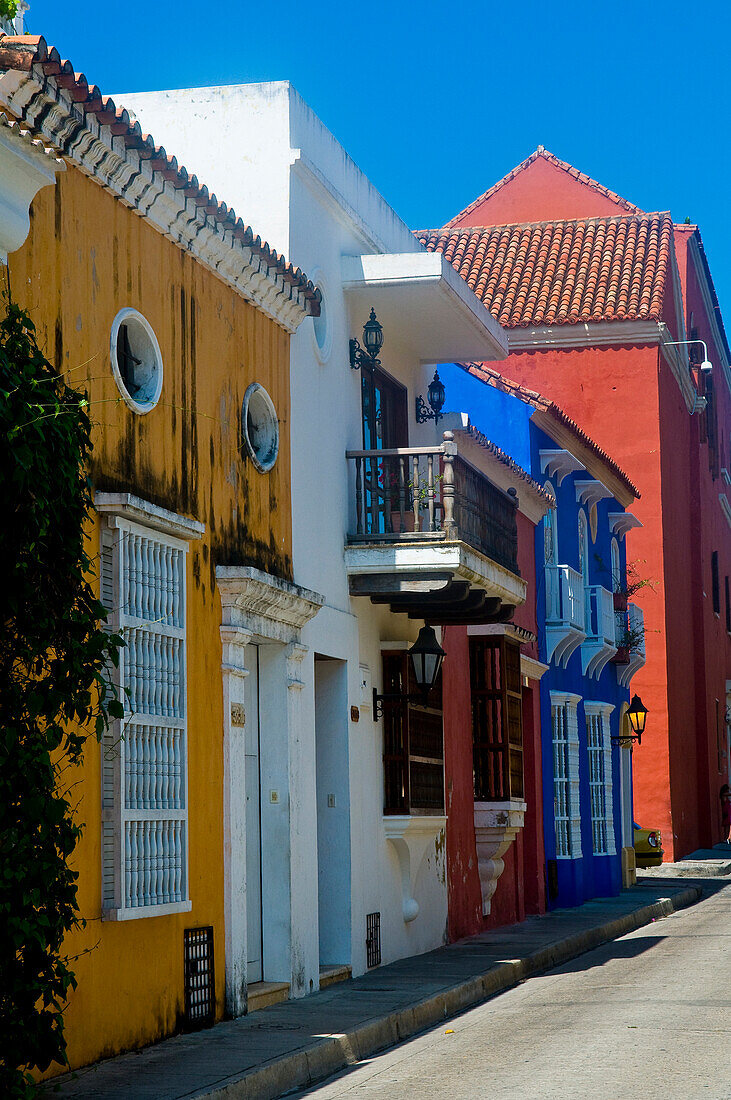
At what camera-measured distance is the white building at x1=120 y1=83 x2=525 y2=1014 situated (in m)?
11.9

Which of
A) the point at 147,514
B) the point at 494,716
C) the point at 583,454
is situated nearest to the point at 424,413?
the point at 494,716

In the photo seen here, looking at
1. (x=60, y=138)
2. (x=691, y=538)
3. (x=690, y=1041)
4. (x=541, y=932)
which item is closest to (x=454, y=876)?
(x=541, y=932)

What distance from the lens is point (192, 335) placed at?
10.5 m

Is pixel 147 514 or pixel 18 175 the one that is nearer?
pixel 18 175

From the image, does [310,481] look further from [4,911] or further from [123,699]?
[4,911]

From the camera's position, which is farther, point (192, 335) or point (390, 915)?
point (390, 915)

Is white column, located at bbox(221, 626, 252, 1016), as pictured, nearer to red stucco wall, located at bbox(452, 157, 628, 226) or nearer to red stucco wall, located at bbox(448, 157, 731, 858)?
red stucco wall, located at bbox(448, 157, 731, 858)

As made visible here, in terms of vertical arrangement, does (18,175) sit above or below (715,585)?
below

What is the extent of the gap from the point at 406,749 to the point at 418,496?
8.00 feet

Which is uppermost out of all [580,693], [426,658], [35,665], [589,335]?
[589,335]

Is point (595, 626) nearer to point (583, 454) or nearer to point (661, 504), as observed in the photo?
point (583, 454)

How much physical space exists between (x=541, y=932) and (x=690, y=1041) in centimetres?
765

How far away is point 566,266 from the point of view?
3011 cm

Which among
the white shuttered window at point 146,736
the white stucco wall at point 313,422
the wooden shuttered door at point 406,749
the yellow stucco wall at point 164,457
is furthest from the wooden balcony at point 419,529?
the white shuttered window at point 146,736
